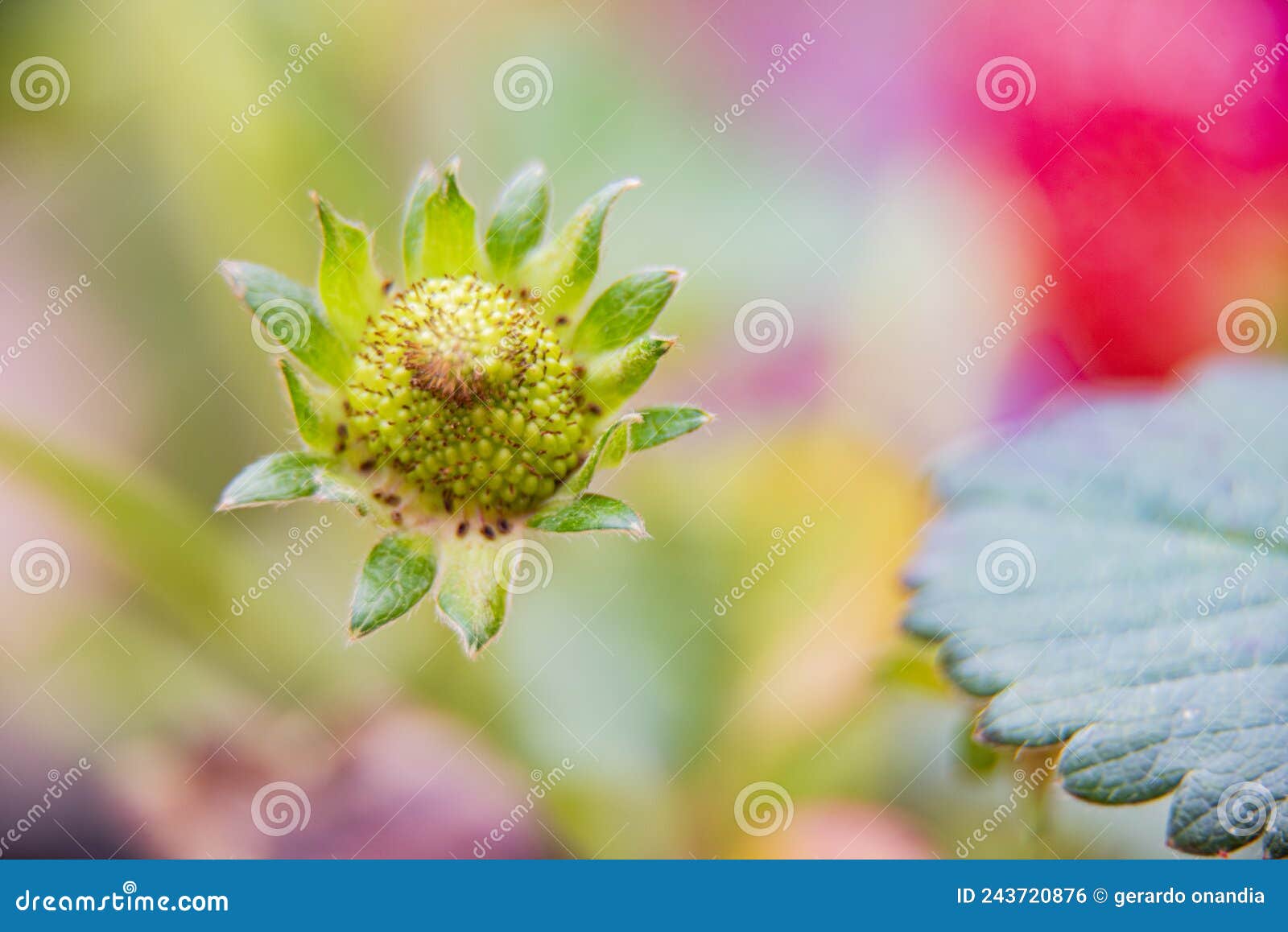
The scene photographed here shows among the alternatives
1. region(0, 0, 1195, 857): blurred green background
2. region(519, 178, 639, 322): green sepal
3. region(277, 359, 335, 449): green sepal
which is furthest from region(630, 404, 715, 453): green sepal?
region(0, 0, 1195, 857): blurred green background

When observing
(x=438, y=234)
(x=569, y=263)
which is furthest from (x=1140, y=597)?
(x=438, y=234)

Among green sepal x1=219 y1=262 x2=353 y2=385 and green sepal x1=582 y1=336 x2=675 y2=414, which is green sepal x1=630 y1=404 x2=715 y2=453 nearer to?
green sepal x1=582 y1=336 x2=675 y2=414

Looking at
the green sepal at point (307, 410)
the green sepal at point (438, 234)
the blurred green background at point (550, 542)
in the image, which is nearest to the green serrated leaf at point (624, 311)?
the green sepal at point (438, 234)

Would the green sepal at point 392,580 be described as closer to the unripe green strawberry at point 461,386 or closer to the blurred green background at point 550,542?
the unripe green strawberry at point 461,386

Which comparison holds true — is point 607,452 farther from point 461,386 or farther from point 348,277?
point 348,277

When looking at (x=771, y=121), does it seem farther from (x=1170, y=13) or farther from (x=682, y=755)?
(x=682, y=755)

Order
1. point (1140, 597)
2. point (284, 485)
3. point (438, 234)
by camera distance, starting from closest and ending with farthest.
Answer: point (284, 485), point (438, 234), point (1140, 597)

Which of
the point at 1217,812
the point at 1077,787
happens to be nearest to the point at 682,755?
the point at 1077,787
